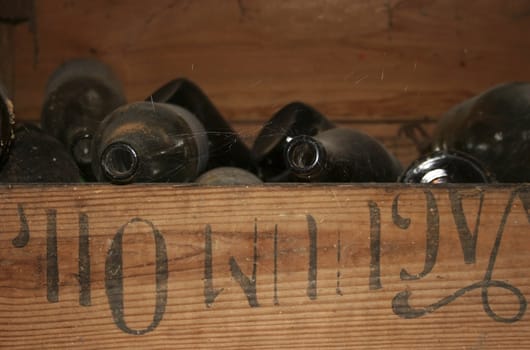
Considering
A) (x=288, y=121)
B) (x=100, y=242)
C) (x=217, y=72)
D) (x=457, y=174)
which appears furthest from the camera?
(x=217, y=72)

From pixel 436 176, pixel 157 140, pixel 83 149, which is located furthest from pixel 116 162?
pixel 436 176

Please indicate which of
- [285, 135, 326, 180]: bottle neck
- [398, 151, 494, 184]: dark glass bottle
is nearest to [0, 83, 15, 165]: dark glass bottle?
[285, 135, 326, 180]: bottle neck

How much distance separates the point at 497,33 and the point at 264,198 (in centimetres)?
66

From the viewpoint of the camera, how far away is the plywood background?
1133 millimetres

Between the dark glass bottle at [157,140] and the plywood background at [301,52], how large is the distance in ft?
1.05

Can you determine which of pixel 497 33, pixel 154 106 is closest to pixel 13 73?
pixel 154 106

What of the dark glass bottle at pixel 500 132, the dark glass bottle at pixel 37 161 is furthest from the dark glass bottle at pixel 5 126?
the dark glass bottle at pixel 500 132

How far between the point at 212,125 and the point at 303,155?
295 mm

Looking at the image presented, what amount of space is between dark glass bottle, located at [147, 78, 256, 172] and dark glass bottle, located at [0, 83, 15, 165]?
0.19 m

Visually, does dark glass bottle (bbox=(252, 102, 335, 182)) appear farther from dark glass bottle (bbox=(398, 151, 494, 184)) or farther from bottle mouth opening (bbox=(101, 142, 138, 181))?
bottle mouth opening (bbox=(101, 142, 138, 181))

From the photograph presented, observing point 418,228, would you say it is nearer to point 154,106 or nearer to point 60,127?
point 154,106

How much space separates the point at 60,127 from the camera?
991 millimetres

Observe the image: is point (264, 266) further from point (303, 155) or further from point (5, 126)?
point (5, 126)

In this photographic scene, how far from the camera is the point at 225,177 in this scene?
80 centimetres
